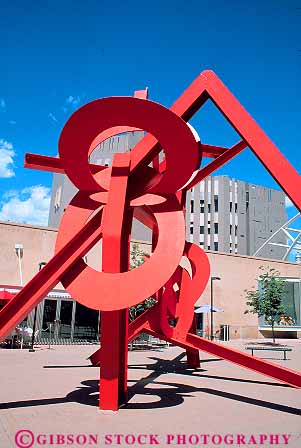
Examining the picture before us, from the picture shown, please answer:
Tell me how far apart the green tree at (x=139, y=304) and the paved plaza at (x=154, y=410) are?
1165 cm

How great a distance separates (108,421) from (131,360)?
34.9 ft

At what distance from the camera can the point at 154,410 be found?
8.07 m

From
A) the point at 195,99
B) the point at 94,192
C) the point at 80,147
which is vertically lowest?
the point at 94,192

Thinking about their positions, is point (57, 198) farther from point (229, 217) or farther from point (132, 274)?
point (132, 274)

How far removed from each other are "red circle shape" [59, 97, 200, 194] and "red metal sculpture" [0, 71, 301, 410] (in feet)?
0.07

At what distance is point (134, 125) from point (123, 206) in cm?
167

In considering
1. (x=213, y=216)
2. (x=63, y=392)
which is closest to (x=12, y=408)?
(x=63, y=392)

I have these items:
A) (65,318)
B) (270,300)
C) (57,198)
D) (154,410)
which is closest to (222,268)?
(270,300)

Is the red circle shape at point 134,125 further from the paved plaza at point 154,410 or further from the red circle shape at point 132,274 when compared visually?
the paved plaza at point 154,410

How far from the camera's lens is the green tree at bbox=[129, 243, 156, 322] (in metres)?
25.3

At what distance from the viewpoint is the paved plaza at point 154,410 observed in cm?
637

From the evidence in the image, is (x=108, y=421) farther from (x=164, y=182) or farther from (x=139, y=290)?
(x=164, y=182)

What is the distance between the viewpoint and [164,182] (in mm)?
8844

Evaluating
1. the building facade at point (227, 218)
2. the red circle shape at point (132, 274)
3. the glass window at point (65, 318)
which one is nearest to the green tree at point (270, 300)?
the glass window at point (65, 318)
